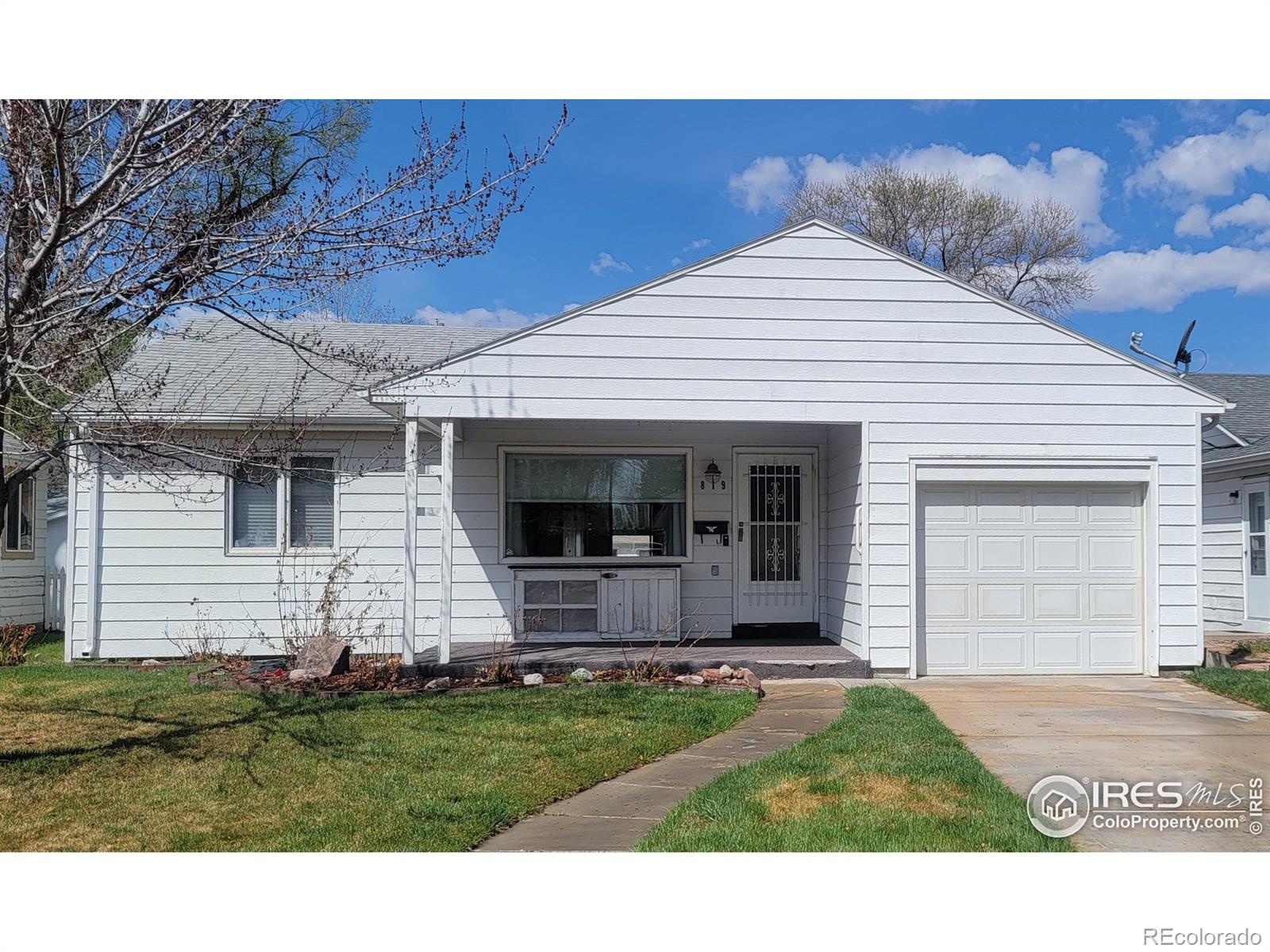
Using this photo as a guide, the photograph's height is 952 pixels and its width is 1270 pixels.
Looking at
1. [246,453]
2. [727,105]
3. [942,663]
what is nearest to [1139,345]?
[942,663]

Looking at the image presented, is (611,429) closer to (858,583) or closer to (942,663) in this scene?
(858,583)

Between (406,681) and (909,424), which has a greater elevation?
(909,424)

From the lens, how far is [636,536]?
11.2 m

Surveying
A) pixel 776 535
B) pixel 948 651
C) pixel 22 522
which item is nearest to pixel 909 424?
pixel 948 651

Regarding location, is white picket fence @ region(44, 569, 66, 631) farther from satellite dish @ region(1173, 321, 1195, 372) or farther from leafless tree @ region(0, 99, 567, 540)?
satellite dish @ region(1173, 321, 1195, 372)

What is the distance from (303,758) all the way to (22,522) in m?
11.5

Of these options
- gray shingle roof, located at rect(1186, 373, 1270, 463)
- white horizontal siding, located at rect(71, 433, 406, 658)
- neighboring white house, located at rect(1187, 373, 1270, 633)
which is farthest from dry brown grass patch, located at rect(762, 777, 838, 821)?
neighboring white house, located at rect(1187, 373, 1270, 633)

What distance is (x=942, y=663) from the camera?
959cm

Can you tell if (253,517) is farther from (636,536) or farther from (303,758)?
(303,758)

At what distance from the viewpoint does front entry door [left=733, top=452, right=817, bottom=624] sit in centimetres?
1149

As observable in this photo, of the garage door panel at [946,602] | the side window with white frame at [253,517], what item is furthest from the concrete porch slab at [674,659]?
the side window with white frame at [253,517]

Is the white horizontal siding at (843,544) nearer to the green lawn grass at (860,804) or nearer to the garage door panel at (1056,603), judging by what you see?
the garage door panel at (1056,603)

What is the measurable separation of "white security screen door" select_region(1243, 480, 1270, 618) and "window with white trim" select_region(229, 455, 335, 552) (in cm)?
1227

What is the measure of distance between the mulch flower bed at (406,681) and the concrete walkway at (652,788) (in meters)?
0.96
